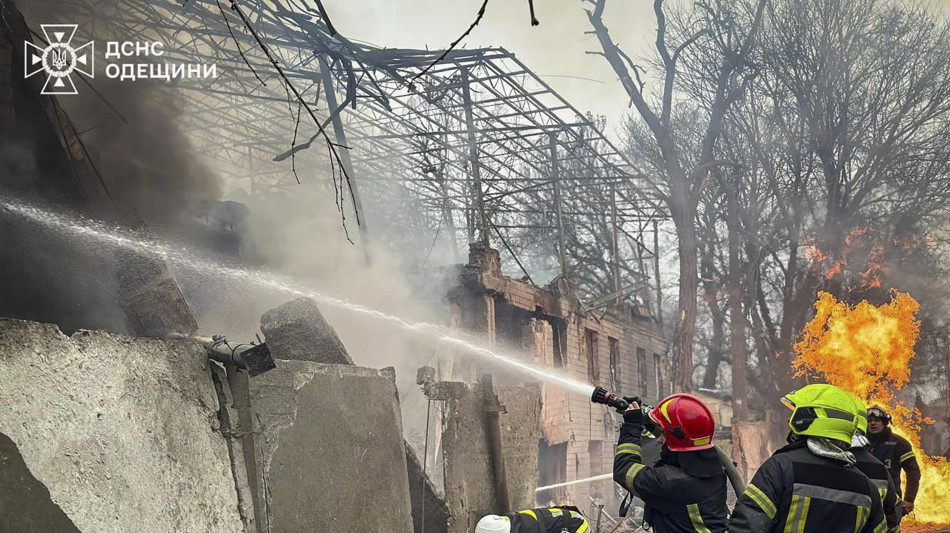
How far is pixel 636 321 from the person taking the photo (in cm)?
2614

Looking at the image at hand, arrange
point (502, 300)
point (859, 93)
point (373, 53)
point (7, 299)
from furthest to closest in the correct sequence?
point (859, 93) < point (502, 300) < point (373, 53) < point (7, 299)

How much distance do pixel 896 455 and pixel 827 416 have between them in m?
4.42

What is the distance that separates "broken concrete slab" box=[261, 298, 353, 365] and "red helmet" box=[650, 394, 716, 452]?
2.33m

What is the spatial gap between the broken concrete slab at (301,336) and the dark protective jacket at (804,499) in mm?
2932

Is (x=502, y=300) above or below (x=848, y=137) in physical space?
below

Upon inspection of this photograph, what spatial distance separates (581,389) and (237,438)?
451 centimetres

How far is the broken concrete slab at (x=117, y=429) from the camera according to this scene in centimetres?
288

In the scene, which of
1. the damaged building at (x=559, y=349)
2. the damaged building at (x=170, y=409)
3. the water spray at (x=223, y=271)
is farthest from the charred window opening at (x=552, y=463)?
the damaged building at (x=170, y=409)

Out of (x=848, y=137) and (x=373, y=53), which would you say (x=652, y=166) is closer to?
(x=848, y=137)

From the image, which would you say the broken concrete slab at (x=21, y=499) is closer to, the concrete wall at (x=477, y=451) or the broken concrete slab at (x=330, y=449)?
the broken concrete slab at (x=330, y=449)

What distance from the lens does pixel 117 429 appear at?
3.23m

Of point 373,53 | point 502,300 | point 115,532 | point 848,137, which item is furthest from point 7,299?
point 848,137

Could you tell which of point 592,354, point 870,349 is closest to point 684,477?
point 870,349

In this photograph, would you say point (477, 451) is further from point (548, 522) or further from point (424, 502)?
point (548, 522)
